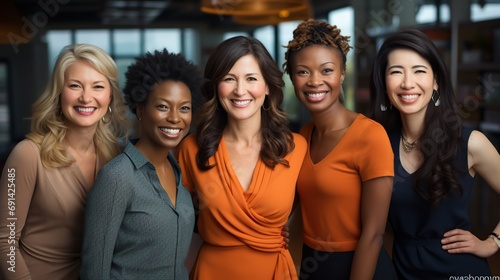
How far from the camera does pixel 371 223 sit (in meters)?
2.03

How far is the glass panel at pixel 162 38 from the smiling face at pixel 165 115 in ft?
33.8

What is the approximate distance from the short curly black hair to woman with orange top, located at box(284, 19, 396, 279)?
43 cm

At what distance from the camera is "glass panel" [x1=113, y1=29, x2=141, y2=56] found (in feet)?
38.5

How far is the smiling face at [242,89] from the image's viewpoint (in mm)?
2039

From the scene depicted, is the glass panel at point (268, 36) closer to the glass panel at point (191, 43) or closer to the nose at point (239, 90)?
the glass panel at point (191, 43)

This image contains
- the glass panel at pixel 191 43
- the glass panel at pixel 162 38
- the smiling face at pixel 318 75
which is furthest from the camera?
the glass panel at pixel 191 43

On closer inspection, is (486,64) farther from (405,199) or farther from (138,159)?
(138,159)

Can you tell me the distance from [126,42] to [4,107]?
2691 mm

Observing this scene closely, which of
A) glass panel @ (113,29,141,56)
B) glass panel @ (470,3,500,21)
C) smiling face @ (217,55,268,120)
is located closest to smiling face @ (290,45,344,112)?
smiling face @ (217,55,268,120)

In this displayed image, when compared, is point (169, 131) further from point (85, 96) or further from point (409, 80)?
point (409, 80)

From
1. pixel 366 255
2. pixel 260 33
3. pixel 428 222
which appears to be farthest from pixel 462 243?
pixel 260 33

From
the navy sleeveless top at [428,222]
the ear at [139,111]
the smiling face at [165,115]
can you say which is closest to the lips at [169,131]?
the smiling face at [165,115]

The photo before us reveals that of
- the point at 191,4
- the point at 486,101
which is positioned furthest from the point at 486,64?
the point at 191,4

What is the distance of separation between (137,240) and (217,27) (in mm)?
10883
